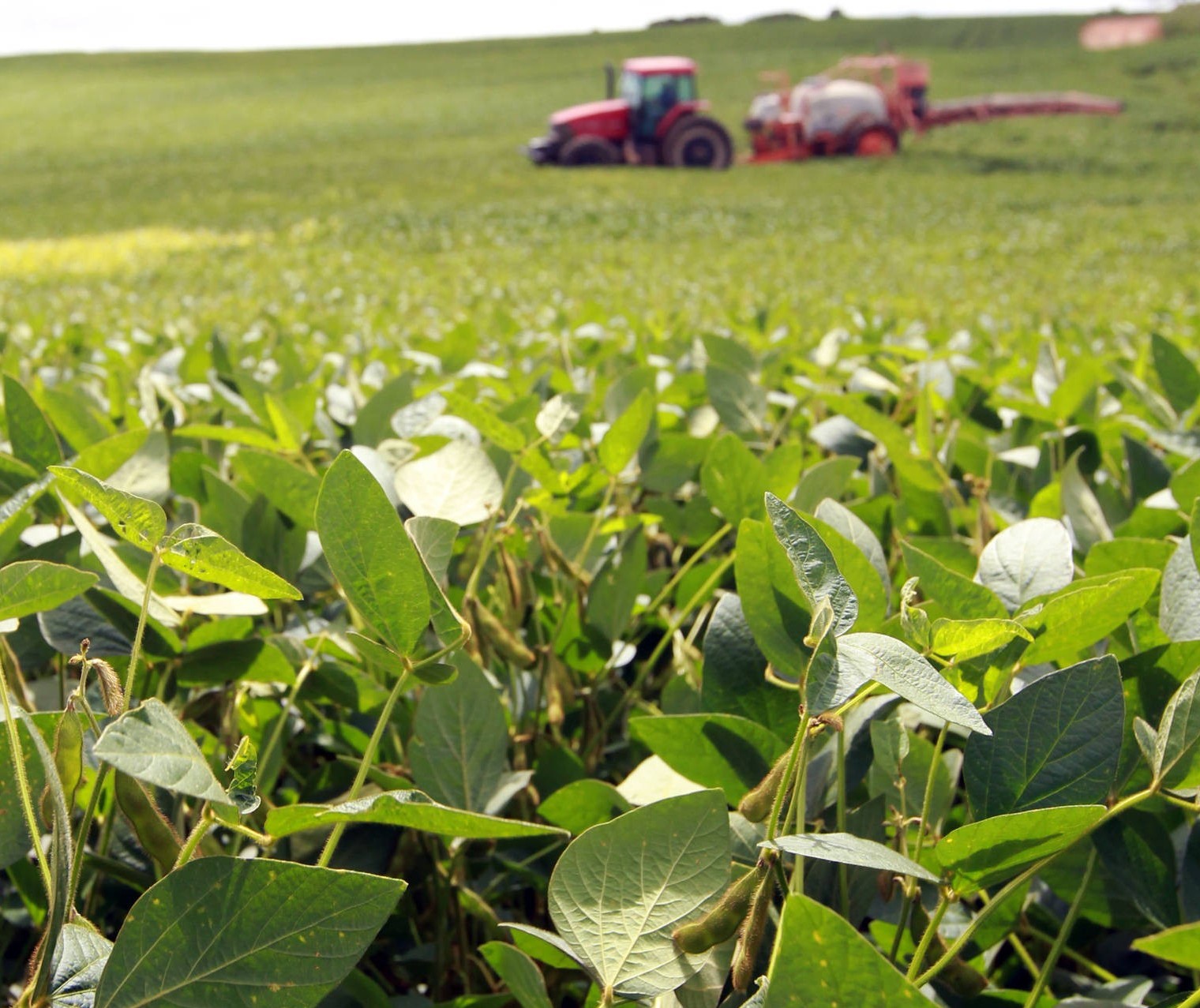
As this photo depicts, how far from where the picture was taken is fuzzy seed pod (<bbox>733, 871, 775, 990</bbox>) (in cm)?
38

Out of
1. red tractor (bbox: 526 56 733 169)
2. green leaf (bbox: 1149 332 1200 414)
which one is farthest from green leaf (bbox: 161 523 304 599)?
red tractor (bbox: 526 56 733 169)

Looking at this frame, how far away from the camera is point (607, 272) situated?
7.90 m

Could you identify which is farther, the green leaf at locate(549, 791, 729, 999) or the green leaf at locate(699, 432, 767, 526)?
the green leaf at locate(699, 432, 767, 526)

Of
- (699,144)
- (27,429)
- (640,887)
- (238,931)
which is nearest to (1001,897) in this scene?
(640,887)

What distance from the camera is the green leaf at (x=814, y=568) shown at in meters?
0.35

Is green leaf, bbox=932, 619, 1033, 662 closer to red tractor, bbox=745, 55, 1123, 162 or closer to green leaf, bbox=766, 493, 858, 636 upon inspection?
green leaf, bbox=766, 493, 858, 636

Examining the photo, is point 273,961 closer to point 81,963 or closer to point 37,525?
point 81,963

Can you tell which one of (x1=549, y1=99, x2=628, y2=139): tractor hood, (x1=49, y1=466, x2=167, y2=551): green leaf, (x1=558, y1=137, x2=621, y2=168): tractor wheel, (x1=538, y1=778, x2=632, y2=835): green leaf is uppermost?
(x1=549, y1=99, x2=628, y2=139): tractor hood

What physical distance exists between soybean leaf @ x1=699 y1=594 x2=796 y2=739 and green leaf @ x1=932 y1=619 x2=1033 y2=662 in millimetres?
130

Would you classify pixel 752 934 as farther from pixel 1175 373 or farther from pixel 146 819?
pixel 1175 373

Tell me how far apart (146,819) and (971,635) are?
308 millimetres

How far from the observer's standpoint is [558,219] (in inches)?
454

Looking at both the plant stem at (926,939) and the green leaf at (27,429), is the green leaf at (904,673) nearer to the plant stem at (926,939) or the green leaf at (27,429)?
the plant stem at (926,939)

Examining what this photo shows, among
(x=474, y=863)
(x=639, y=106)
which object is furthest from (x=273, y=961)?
(x=639, y=106)
